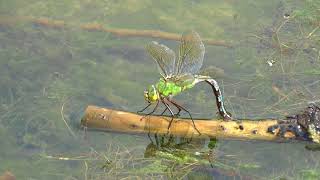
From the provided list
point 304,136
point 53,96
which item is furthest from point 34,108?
point 304,136

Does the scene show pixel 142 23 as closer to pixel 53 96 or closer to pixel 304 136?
pixel 53 96

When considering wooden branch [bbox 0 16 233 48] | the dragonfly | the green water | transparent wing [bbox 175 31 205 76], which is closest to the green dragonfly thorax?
the dragonfly

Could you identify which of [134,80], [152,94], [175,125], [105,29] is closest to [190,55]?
[152,94]

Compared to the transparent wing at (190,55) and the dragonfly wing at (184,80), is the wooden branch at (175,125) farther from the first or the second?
the transparent wing at (190,55)

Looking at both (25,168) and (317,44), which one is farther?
(317,44)

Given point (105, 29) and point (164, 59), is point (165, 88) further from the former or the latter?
point (105, 29)

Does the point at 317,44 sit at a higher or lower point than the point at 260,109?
higher
